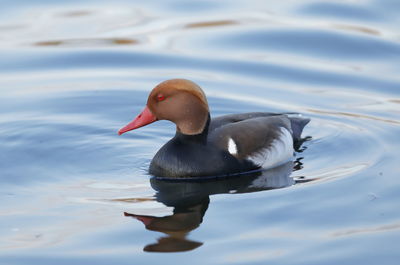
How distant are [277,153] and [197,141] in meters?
0.89

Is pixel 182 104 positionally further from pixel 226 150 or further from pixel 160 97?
pixel 226 150

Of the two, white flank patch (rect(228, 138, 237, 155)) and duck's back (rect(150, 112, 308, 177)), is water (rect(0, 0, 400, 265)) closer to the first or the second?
duck's back (rect(150, 112, 308, 177))

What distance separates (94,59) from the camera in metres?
13.6

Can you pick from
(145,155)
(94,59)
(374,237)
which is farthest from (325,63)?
(374,237)

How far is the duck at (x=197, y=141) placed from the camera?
9023mm

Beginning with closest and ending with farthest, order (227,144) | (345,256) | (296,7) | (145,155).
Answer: (345,256), (227,144), (145,155), (296,7)

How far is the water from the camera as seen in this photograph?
7.39 meters

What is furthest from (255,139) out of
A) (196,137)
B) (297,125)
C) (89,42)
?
(89,42)

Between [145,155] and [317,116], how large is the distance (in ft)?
8.18

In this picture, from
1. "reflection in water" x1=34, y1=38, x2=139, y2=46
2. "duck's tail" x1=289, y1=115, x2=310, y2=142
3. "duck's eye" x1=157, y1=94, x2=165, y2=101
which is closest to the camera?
"duck's eye" x1=157, y1=94, x2=165, y2=101

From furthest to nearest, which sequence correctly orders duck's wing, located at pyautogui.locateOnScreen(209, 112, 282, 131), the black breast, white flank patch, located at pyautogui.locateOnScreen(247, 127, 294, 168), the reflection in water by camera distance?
the reflection in water, duck's wing, located at pyautogui.locateOnScreen(209, 112, 282, 131), white flank patch, located at pyautogui.locateOnScreen(247, 127, 294, 168), the black breast

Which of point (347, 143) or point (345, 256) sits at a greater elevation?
point (347, 143)

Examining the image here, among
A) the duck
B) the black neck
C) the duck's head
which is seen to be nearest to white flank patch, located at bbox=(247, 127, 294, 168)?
the duck

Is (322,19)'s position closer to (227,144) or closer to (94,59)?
(94,59)
